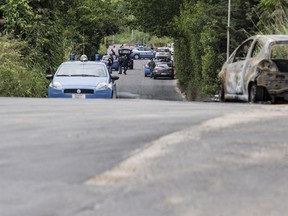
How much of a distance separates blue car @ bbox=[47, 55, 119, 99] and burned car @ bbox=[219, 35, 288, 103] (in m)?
3.63

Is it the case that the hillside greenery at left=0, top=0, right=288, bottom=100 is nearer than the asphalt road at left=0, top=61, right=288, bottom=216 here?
No

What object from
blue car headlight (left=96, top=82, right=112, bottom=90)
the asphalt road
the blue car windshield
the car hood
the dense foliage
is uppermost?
the dense foliage

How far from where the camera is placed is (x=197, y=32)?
1168 inches

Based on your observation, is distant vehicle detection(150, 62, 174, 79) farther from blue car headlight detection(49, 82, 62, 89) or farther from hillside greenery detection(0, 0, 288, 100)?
blue car headlight detection(49, 82, 62, 89)

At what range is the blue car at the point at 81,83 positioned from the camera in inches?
621

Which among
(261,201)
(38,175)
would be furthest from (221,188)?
(38,175)

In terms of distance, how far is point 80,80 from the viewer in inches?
635

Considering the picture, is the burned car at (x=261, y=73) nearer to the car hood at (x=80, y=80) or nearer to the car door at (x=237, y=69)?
the car door at (x=237, y=69)

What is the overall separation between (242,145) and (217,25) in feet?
66.1

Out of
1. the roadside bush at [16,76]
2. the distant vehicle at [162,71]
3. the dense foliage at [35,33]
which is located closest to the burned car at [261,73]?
the roadside bush at [16,76]

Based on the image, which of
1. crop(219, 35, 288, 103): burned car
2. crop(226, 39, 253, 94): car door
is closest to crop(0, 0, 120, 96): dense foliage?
crop(226, 39, 253, 94): car door

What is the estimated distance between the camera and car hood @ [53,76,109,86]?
15.9 meters

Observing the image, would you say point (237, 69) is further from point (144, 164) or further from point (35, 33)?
point (35, 33)

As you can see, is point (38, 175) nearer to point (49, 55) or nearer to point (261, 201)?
point (261, 201)
